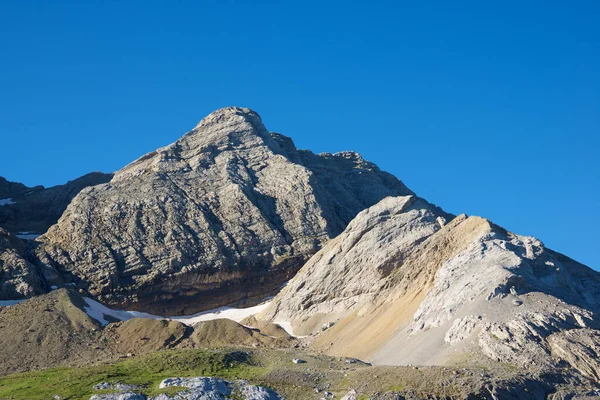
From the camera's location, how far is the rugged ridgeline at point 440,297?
7588cm

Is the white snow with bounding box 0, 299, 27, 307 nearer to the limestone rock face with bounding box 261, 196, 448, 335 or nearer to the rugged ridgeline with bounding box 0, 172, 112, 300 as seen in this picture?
the rugged ridgeline with bounding box 0, 172, 112, 300

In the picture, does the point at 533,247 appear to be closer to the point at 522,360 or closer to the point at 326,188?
the point at 522,360

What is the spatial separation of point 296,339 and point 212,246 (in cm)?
3533

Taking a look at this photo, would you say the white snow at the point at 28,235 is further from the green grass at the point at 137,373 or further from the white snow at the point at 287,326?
the green grass at the point at 137,373

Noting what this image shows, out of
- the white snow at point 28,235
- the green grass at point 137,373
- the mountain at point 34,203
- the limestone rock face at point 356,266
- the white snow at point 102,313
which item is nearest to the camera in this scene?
the green grass at point 137,373

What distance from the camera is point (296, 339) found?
108 m

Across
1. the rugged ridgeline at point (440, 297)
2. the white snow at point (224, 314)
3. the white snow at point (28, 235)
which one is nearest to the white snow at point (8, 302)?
the white snow at point (224, 314)

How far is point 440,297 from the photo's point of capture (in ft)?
297

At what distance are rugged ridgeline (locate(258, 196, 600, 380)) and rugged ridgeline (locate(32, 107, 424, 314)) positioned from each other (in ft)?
59.5

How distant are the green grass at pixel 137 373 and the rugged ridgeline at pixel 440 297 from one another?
16467 millimetres

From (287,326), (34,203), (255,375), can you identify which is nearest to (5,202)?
(34,203)

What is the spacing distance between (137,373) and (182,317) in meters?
54.5

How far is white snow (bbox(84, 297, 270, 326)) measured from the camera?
4542 inches

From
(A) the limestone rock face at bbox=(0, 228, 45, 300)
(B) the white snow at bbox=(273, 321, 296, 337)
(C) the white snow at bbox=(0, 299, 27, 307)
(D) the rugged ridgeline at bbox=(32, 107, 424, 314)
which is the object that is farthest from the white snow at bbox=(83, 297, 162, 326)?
(B) the white snow at bbox=(273, 321, 296, 337)
